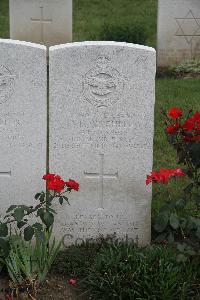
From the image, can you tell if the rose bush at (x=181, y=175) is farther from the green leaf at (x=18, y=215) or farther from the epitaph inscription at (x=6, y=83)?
the epitaph inscription at (x=6, y=83)

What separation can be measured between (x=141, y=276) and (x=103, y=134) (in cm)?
99

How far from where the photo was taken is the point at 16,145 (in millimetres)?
4602

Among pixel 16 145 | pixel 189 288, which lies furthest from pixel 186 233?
pixel 16 145

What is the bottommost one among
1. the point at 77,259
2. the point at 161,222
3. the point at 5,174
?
the point at 77,259

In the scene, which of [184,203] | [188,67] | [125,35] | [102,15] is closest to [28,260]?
[184,203]

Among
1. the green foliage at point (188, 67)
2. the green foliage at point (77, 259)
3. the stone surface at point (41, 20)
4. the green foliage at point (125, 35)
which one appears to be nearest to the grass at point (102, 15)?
the green foliage at point (125, 35)

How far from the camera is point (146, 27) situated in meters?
12.4

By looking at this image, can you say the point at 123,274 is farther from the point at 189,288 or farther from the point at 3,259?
the point at 3,259

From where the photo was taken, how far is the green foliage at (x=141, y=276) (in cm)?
407

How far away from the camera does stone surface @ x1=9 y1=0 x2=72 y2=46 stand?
10.4m

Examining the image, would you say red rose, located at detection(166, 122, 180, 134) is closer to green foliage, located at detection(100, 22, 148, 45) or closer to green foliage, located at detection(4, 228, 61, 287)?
green foliage, located at detection(4, 228, 61, 287)

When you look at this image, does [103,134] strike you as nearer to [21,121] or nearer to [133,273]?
[21,121]

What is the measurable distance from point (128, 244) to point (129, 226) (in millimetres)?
132

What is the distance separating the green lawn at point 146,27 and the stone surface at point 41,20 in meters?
0.79
